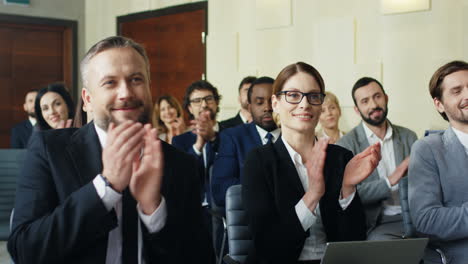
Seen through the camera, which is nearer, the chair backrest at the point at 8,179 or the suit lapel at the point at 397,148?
the suit lapel at the point at 397,148

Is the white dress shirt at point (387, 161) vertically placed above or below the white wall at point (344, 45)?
below

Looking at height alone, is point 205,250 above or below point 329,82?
below

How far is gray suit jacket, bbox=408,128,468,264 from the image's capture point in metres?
2.73

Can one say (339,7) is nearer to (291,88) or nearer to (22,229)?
(291,88)

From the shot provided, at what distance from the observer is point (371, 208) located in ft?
12.4

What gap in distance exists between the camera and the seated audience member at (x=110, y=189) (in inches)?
66.0

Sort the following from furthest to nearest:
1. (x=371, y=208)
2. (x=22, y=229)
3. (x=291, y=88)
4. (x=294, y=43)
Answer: (x=294, y=43) < (x=371, y=208) < (x=291, y=88) < (x=22, y=229)

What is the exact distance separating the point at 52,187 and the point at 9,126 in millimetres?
7586

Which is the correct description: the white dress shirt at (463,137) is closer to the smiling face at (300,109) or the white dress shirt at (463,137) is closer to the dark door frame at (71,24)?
the smiling face at (300,109)

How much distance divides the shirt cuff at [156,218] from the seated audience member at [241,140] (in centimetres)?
216

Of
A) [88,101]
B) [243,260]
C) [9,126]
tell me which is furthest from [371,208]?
[9,126]

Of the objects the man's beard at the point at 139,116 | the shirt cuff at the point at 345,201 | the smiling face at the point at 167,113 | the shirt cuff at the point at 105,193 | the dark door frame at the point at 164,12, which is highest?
the dark door frame at the point at 164,12

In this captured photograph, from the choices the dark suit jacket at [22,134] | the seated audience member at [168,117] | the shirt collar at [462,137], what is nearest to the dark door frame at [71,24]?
the dark suit jacket at [22,134]

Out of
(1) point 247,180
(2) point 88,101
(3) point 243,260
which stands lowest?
(3) point 243,260
